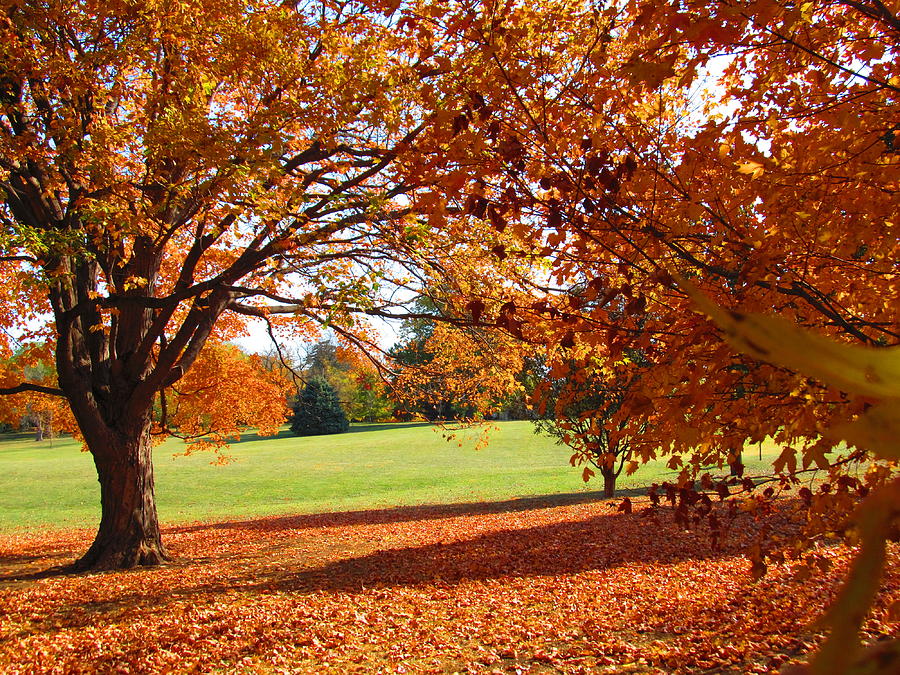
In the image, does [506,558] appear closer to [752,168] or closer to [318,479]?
[752,168]

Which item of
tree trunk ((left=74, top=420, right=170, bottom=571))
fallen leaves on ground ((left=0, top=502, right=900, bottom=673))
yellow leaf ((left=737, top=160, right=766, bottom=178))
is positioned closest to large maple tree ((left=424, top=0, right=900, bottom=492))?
yellow leaf ((left=737, top=160, right=766, bottom=178))

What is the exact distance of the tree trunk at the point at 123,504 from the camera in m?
9.32

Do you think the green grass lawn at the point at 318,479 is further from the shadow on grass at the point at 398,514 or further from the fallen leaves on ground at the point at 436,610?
the fallen leaves on ground at the point at 436,610

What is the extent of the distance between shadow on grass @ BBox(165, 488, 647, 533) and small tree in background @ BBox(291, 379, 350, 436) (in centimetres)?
3662

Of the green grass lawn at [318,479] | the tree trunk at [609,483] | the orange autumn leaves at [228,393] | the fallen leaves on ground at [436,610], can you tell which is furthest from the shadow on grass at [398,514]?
the fallen leaves on ground at [436,610]

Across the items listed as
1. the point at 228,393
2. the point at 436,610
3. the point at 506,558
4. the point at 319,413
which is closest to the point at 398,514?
the point at 228,393

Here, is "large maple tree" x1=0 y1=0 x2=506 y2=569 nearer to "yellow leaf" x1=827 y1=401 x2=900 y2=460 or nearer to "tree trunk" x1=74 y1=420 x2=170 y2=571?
"tree trunk" x1=74 y1=420 x2=170 y2=571

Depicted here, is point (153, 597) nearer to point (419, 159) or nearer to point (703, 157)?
point (419, 159)

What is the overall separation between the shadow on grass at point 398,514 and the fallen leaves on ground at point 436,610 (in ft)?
15.4

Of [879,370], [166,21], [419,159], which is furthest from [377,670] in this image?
[166,21]

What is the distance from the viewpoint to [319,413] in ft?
188

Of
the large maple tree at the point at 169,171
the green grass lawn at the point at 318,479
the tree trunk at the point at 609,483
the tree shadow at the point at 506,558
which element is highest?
the large maple tree at the point at 169,171

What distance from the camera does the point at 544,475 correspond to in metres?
28.6

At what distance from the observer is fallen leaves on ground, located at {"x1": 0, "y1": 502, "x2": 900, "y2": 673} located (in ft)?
18.0
